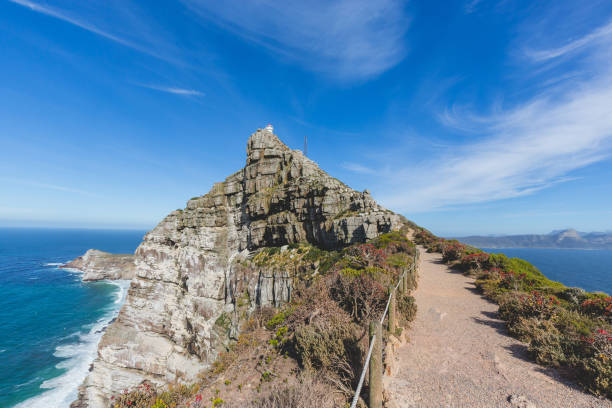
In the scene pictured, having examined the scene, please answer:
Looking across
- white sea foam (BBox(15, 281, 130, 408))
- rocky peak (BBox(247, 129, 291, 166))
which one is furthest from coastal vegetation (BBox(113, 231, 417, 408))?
rocky peak (BBox(247, 129, 291, 166))

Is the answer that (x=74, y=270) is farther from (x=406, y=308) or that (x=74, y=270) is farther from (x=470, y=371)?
(x=470, y=371)

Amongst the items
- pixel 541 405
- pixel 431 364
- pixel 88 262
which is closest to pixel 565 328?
pixel 541 405

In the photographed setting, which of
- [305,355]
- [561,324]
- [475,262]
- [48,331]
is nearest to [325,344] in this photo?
[305,355]

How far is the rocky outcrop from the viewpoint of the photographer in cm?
6400

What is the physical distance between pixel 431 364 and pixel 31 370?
44.9 meters

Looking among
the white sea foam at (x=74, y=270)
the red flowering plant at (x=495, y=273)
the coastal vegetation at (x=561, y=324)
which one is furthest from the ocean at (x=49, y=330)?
the red flowering plant at (x=495, y=273)

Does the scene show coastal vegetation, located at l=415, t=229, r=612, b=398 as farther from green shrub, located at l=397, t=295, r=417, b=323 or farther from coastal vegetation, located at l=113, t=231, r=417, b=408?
coastal vegetation, located at l=113, t=231, r=417, b=408

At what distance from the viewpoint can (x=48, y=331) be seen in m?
35.9

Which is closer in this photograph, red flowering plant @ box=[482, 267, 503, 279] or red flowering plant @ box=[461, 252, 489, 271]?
red flowering plant @ box=[482, 267, 503, 279]

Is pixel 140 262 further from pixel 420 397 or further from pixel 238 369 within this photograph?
pixel 420 397

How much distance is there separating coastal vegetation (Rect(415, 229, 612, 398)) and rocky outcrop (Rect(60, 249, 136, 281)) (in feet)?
261

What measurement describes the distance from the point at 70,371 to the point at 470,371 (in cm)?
4344

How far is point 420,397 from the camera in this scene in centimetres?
481

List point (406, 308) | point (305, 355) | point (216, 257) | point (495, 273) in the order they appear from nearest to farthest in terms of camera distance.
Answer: point (305, 355) < point (406, 308) < point (495, 273) < point (216, 257)
